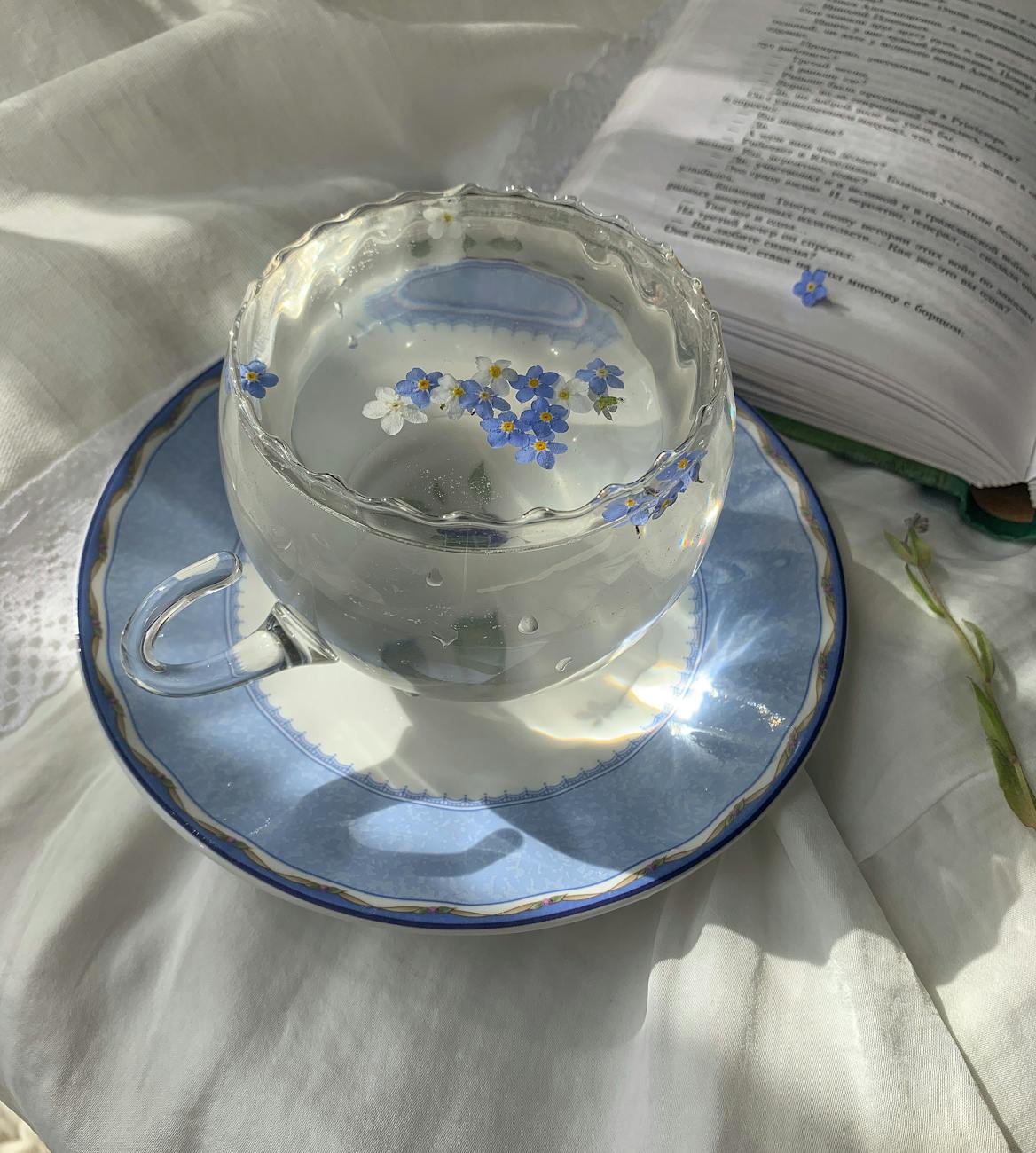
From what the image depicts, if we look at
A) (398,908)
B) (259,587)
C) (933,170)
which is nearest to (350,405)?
(259,587)

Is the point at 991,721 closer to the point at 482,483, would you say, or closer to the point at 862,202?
the point at 482,483

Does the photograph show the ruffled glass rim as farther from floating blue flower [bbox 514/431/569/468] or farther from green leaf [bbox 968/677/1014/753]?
green leaf [bbox 968/677/1014/753]

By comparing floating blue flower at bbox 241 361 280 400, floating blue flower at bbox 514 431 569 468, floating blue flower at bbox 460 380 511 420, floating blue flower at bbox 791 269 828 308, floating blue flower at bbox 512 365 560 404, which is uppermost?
floating blue flower at bbox 241 361 280 400

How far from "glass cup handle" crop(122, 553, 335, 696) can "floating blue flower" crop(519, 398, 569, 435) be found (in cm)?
12

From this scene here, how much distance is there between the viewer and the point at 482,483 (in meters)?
0.45

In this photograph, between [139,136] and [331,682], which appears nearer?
[331,682]

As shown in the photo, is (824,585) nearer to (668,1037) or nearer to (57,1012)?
(668,1037)

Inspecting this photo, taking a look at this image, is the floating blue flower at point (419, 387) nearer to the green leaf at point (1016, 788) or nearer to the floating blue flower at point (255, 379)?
the floating blue flower at point (255, 379)

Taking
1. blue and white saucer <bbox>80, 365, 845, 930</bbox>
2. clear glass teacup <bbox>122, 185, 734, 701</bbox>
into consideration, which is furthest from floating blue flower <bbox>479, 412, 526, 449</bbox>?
blue and white saucer <bbox>80, 365, 845, 930</bbox>

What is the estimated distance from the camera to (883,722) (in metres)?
0.45

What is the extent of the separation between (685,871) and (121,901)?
0.68ft

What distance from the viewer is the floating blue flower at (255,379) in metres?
0.40

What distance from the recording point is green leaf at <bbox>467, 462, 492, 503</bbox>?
1.47ft

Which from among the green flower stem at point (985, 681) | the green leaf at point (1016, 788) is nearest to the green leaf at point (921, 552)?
the green flower stem at point (985, 681)
